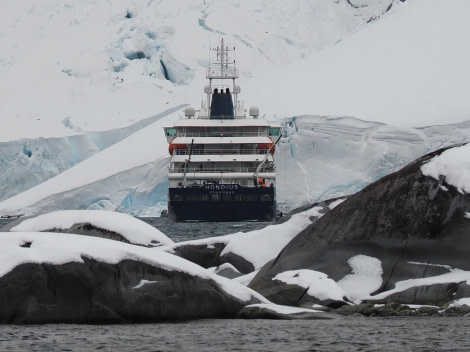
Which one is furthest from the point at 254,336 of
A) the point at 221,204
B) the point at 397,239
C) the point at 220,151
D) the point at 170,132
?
the point at 170,132

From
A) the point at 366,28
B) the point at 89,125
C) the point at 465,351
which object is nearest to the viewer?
the point at 465,351

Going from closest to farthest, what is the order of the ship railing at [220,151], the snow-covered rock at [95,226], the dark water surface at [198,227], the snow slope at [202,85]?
the snow-covered rock at [95,226] < the dark water surface at [198,227] < the ship railing at [220,151] < the snow slope at [202,85]

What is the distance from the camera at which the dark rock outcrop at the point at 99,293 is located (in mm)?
16656

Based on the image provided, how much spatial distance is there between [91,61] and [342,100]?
18.8m

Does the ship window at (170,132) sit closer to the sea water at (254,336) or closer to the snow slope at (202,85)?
the snow slope at (202,85)

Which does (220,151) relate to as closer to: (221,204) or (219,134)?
(219,134)

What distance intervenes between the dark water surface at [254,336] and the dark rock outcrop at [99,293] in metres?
0.22

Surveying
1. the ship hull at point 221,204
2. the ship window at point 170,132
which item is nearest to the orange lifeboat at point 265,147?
the ship hull at point 221,204

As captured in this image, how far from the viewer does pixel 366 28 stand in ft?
301

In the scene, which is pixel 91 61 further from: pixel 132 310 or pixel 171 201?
pixel 132 310

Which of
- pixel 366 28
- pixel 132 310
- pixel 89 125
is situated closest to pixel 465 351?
pixel 132 310

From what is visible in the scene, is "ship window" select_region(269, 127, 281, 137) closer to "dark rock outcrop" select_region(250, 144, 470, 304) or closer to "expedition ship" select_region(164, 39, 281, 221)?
"expedition ship" select_region(164, 39, 281, 221)

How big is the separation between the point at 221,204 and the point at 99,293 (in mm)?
47637

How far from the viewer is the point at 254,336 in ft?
53.6
